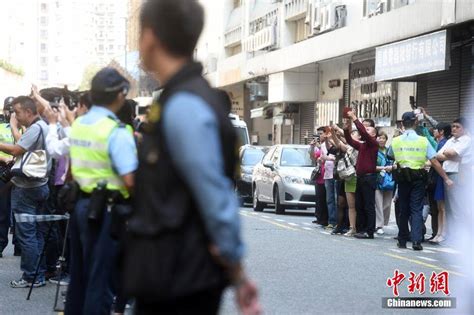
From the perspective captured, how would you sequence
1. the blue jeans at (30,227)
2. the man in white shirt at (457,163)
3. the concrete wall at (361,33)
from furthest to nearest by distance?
the concrete wall at (361,33)
the man in white shirt at (457,163)
the blue jeans at (30,227)

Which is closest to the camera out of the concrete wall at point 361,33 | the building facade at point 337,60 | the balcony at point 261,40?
the concrete wall at point 361,33

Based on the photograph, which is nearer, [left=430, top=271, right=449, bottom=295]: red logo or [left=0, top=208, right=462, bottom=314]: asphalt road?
[left=0, top=208, right=462, bottom=314]: asphalt road

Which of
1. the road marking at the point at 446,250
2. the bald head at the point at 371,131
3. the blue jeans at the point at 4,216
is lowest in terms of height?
the road marking at the point at 446,250

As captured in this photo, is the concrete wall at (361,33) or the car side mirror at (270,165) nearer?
the car side mirror at (270,165)

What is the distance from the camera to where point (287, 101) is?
46.3m

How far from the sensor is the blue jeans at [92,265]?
648cm

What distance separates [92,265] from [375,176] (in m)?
11.2

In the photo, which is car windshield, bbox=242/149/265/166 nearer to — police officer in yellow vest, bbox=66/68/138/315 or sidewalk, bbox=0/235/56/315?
sidewalk, bbox=0/235/56/315

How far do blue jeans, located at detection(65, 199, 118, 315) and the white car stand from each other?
57.4 feet

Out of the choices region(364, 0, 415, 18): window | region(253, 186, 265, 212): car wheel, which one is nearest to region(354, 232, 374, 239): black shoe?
region(253, 186, 265, 212): car wheel

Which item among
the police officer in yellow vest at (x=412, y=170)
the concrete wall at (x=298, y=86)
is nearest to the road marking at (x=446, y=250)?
the police officer in yellow vest at (x=412, y=170)

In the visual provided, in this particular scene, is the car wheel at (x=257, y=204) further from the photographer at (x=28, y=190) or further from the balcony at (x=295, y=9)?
the balcony at (x=295, y=9)

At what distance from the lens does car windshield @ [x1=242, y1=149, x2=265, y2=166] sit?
2942cm

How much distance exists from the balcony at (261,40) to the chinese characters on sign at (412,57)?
1719cm
